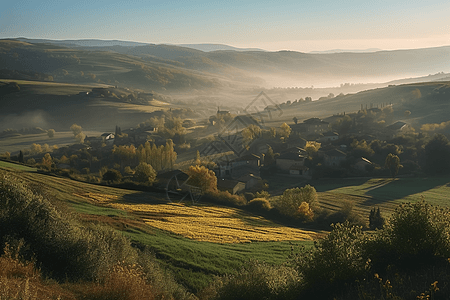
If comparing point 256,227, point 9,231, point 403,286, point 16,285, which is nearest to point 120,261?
point 9,231

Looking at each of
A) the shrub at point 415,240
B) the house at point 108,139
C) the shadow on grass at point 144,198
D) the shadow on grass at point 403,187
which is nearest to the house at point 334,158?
the shadow on grass at point 403,187

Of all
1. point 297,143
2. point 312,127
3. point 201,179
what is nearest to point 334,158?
point 297,143

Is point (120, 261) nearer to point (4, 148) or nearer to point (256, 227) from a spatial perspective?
point (256, 227)

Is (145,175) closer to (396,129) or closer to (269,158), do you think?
(269,158)

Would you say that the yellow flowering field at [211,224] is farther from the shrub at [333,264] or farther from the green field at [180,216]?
the shrub at [333,264]

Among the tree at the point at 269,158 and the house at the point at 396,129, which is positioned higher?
the house at the point at 396,129

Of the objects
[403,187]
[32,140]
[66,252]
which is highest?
[66,252]
